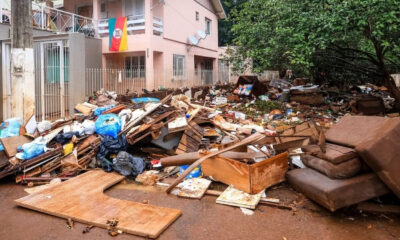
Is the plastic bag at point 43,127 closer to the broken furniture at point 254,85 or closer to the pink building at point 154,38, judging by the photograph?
the pink building at point 154,38

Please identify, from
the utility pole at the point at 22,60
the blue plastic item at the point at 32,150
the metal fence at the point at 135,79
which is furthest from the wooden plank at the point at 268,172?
the metal fence at the point at 135,79

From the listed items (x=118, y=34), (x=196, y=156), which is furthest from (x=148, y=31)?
(x=196, y=156)

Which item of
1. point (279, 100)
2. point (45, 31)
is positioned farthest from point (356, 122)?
point (45, 31)

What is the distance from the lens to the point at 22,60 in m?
6.50

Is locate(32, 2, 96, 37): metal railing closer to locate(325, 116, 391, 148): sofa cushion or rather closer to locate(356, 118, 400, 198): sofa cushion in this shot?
locate(325, 116, 391, 148): sofa cushion

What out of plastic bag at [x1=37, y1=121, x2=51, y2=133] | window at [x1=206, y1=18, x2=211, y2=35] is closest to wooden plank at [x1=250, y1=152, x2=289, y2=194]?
plastic bag at [x1=37, y1=121, x2=51, y2=133]

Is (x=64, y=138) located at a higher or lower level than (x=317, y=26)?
lower

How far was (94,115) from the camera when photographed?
7.28m

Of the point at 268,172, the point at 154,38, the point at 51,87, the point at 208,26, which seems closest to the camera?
the point at 268,172

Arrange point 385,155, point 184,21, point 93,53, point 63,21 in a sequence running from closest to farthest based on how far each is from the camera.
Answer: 1. point 385,155
2. point 93,53
3. point 63,21
4. point 184,21

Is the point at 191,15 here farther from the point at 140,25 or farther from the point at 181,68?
the point at 140,25

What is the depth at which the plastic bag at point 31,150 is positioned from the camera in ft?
17.5

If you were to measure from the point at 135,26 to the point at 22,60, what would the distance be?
26.1 ft

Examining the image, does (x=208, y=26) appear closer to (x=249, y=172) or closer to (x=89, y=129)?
(x=89, y=129)
